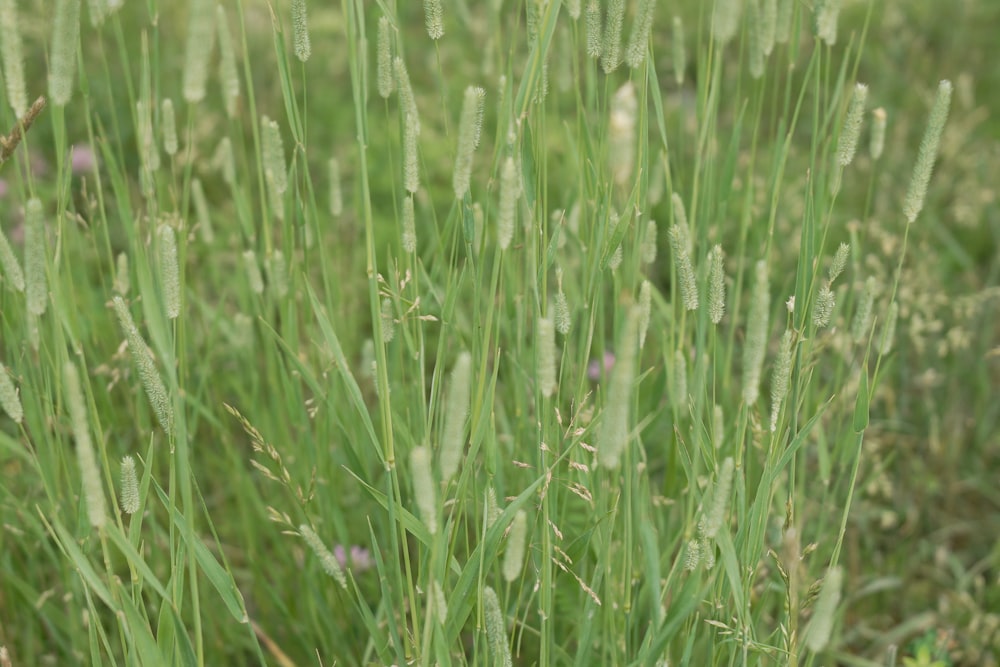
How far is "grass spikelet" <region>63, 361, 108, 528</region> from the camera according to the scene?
0.74m

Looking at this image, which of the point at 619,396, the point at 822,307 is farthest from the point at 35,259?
the point at 822,307

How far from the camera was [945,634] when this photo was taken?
1.42m

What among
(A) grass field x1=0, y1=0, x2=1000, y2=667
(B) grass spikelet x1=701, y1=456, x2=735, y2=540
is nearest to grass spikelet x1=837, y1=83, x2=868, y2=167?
(A) grass field x1=0, y1=0, x2=1000, y2=667

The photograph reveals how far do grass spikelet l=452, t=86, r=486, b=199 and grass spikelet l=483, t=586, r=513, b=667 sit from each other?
0.36 meters

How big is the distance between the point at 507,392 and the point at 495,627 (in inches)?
26.5

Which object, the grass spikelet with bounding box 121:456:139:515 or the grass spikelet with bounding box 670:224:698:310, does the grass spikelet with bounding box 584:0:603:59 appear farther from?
the grass spikelet with bounding box 121:456:139:515

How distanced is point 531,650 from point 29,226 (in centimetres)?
92

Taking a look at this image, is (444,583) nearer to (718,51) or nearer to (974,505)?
(718,51)

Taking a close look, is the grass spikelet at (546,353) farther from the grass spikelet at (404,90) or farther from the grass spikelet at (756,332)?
the grass spikelet at (404,90)

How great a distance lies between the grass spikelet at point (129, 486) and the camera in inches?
36.3

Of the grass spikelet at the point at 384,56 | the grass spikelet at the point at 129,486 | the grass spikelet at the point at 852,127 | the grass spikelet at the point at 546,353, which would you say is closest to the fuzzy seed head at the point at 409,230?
the grass spikelet at the point at 384,56

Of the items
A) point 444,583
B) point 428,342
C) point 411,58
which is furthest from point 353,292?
point 411,58

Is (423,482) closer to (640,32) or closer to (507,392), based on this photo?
(640,32)

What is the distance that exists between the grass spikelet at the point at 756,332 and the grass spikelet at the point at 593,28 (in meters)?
0.32
